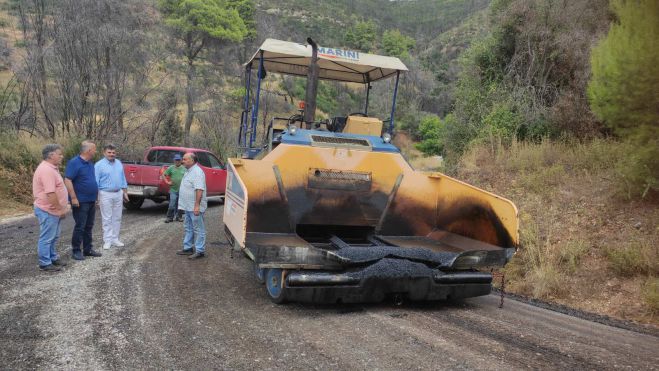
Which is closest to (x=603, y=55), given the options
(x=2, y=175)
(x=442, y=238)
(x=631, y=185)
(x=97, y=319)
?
(x=631, y=185)

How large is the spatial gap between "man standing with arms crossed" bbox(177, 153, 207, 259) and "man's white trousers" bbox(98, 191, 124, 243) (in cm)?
106

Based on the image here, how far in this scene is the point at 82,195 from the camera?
641 cm

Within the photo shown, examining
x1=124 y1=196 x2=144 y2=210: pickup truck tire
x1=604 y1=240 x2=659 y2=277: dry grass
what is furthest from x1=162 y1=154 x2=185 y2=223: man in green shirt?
x1=604 y1=240 x2=659 y2=277: dry grass

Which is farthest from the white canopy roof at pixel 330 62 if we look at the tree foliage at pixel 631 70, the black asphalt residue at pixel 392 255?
the black asphalt residue at pixel 392 255

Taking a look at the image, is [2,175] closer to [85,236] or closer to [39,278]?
[85,236]

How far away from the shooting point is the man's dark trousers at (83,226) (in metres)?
6.29

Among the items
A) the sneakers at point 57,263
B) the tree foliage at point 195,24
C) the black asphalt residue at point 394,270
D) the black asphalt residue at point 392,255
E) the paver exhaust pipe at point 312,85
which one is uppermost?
the tree foliage at point 195,24

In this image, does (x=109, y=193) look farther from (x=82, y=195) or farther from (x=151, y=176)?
(x=151, y=176)

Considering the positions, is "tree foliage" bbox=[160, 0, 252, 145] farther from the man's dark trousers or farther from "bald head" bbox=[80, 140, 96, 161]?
the man's dark trousers

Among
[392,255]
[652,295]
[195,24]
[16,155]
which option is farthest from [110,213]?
[195,24]

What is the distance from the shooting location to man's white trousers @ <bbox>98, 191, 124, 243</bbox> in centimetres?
703

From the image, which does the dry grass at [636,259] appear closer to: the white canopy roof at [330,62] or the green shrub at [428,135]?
the white canopy roof at [330,62]

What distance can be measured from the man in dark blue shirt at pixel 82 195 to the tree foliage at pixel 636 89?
24.6ft

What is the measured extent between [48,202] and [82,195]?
0.71m
